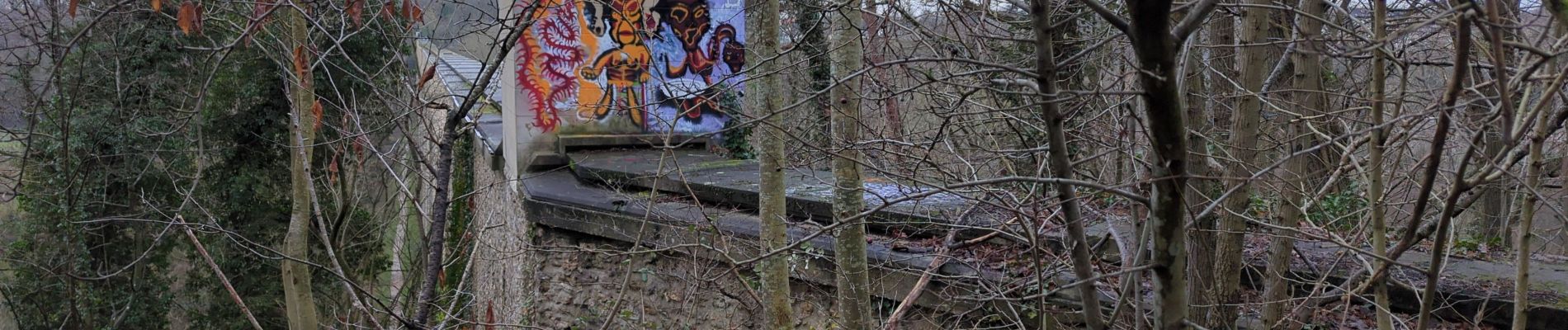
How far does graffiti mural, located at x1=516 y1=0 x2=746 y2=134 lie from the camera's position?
821 cm

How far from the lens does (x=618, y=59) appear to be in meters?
8.49

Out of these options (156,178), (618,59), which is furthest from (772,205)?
(156,178)

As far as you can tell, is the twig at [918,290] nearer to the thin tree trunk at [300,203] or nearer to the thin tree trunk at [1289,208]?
the thin tree trunk at [1289,208]

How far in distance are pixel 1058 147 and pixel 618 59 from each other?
6699 millimetres

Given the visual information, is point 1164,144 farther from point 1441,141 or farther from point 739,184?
point 739,184

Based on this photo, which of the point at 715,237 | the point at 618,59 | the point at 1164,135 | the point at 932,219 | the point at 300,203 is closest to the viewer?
the point at 1164,135

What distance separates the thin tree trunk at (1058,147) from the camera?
212 cm

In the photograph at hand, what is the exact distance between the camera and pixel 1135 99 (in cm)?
311

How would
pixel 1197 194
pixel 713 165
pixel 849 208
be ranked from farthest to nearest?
pixel 713 165 < pixel 849 208 < pixel 1197 194

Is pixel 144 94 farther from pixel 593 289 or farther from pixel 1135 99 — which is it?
pixel 1135 99

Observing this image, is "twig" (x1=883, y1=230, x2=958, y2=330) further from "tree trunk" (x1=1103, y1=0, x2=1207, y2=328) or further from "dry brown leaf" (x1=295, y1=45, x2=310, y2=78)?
"dry brown leaf" (x1=295, y1=45, x2=310, y2=78)

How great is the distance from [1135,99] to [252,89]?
1166 cm

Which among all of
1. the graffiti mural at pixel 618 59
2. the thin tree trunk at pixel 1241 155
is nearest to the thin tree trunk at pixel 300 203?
the graffiti mural at pixel 618 59

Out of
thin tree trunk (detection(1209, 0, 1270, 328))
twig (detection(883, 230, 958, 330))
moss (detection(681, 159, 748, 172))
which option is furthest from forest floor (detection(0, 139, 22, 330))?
thin tree trunk (detection(1209, 0, 1270, 328))
